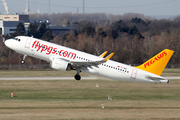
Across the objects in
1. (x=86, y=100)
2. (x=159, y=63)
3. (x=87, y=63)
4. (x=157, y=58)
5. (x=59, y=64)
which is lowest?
(x=86, y=100)

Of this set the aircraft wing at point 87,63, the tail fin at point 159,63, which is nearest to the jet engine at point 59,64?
the aircraft wing at point 87,63

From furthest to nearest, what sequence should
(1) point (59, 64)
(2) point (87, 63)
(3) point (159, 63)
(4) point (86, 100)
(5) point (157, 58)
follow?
(4) point (86, 100)
(5) point (157, 58)
(3) point (159, 63)
(2) point (87, 63)
(1) point (59, 64)

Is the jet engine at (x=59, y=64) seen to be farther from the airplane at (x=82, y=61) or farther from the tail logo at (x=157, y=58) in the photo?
the tail logo at (x=157, y=58)

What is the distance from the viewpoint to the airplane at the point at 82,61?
169ft

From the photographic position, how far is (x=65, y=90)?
230 feet

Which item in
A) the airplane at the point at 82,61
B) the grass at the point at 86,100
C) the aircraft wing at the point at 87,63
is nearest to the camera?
the aircraft wing at the point at 87,63

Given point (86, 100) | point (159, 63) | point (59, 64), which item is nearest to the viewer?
point (59, 64)

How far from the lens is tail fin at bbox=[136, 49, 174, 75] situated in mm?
54750

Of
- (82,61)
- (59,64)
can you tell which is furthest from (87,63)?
(59,64)

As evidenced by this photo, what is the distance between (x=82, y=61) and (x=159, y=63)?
14073 millimetres

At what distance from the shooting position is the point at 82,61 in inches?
2029

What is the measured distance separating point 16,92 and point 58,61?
70.5 feet

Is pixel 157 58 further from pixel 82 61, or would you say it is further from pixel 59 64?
pixel 59 64

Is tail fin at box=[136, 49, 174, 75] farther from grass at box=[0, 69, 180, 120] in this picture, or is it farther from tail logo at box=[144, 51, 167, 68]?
grass at box=[0, 69, 180, 120]
